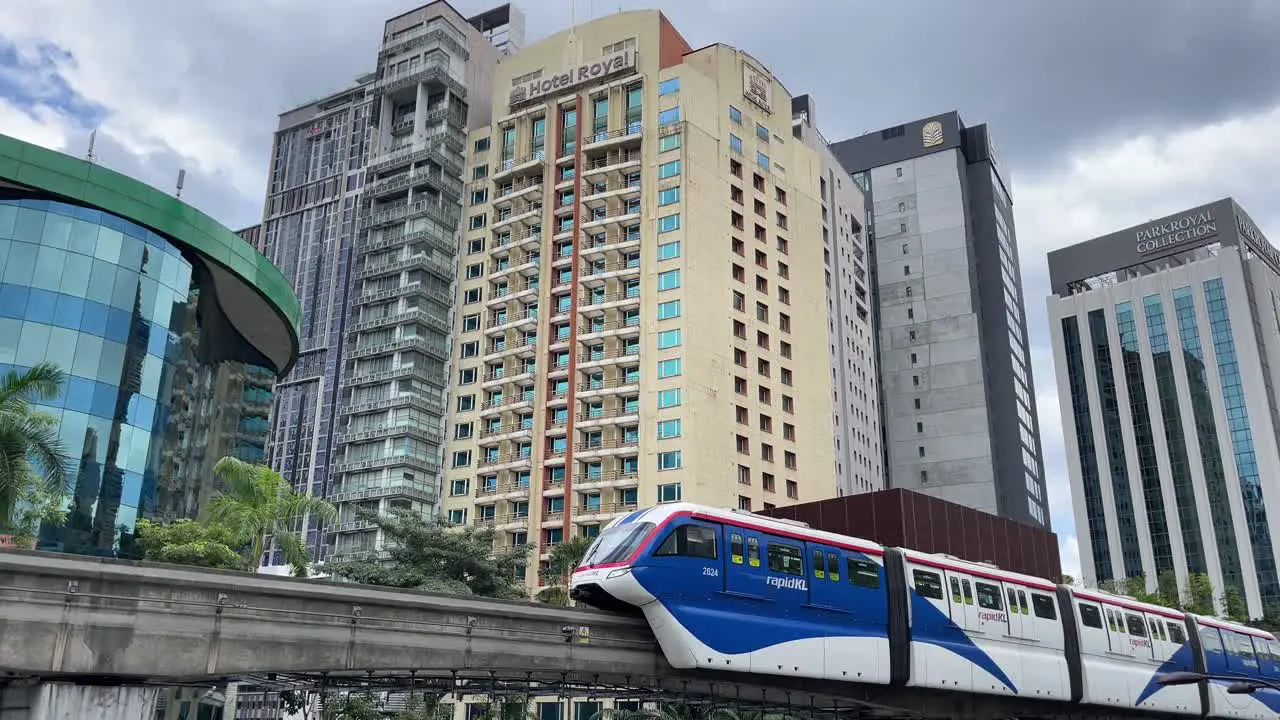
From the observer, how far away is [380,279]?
323ft

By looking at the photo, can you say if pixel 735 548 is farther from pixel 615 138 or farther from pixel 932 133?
pixel 932 133

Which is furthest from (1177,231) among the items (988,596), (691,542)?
(691,542)

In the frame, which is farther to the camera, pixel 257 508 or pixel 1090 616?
pixel 257 508

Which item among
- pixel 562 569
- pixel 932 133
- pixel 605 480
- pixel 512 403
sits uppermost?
pixel 932 133

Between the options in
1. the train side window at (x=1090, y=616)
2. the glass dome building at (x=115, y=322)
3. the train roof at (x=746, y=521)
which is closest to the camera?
the train roof at (x=746, y=521)

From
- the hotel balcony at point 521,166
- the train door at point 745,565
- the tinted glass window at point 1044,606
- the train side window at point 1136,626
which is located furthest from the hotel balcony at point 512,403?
the train door at point 745,565

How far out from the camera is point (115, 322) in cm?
5012

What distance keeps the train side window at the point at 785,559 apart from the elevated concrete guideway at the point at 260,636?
116 inches

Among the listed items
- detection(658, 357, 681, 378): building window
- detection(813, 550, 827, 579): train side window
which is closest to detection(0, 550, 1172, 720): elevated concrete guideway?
detection(813, 550, 827, 579): train side window

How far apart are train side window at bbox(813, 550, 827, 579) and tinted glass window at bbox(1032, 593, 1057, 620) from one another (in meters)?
11.3

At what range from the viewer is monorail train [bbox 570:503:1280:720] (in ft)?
88.9

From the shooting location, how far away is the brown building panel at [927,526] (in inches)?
2499

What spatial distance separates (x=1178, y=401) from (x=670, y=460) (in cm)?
10440

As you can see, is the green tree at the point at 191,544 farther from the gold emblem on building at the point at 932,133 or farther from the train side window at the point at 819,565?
the gold emblem on building at the point at 932,133
